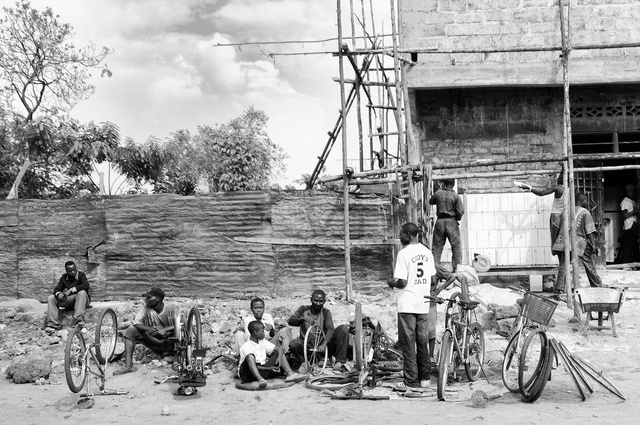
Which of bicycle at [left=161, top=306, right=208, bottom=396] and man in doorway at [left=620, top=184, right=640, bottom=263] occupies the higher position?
man in doorway at [left=620, top=184, right=640, bottom=263]

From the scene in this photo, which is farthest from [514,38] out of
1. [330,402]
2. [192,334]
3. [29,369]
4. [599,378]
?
[29,369]

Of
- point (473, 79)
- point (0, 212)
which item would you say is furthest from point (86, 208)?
point (473, 79)

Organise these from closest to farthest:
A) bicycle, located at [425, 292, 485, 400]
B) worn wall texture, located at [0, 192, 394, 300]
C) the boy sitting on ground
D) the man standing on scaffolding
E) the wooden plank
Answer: bicycle, located at [425, 292, 485, 400]
the boy sitting on ground
the man standing on scaffolding
the wooden plank
worn wall texture, located at [0, 192, 394, 300]

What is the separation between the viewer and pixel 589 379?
697cm

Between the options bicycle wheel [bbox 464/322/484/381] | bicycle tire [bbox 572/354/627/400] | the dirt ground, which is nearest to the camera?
the dirt ground

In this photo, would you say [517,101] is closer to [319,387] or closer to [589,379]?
[589,379]

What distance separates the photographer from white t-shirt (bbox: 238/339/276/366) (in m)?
7.55

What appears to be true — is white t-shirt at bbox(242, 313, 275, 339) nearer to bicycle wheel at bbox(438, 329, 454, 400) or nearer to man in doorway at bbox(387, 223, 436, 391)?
man in doorway at bbox(387, 223, 436, 391)

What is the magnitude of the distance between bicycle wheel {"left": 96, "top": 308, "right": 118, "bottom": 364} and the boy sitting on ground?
60.0 inches

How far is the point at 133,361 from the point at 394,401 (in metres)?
3.66

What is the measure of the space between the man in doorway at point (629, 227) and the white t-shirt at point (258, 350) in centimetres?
808

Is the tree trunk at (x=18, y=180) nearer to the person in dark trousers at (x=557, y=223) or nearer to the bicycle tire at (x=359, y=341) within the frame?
the bicycle tire at (x=359, y=341)

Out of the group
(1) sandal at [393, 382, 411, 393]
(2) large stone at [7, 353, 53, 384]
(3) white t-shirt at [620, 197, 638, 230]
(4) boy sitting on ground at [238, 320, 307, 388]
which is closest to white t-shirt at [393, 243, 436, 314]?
(1) sandal at [393, 382, 411, 393]

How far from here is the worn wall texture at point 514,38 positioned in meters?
11.8
